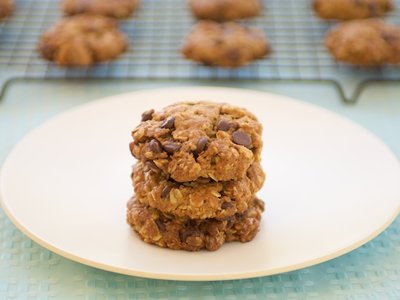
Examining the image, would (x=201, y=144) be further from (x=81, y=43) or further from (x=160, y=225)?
(x=81, y=43)

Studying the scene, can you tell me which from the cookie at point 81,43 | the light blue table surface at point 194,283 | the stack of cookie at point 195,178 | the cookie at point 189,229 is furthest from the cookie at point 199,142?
the cookie at point 81,43

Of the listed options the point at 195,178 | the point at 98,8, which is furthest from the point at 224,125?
the point at 98,8

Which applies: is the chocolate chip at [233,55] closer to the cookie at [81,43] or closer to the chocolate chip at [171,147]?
the cookie at [81,43]

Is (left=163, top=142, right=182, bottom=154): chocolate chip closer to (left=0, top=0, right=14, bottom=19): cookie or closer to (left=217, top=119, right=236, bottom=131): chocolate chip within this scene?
(left=217, top=119, right=236, bottom=131): chocolate chip

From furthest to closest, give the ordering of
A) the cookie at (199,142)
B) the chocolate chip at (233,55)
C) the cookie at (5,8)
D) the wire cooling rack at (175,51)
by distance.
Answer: the cookie at (5,8), the wire cooling rack at (175,51), the chocolate chip at (233,55), the cookie at (199,142)

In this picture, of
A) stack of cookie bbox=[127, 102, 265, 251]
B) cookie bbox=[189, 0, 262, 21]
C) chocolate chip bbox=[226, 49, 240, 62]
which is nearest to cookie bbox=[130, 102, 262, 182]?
stack of cookie bbox=[127, 102, 265, 251]

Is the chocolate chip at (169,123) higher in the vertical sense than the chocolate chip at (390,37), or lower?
higher
